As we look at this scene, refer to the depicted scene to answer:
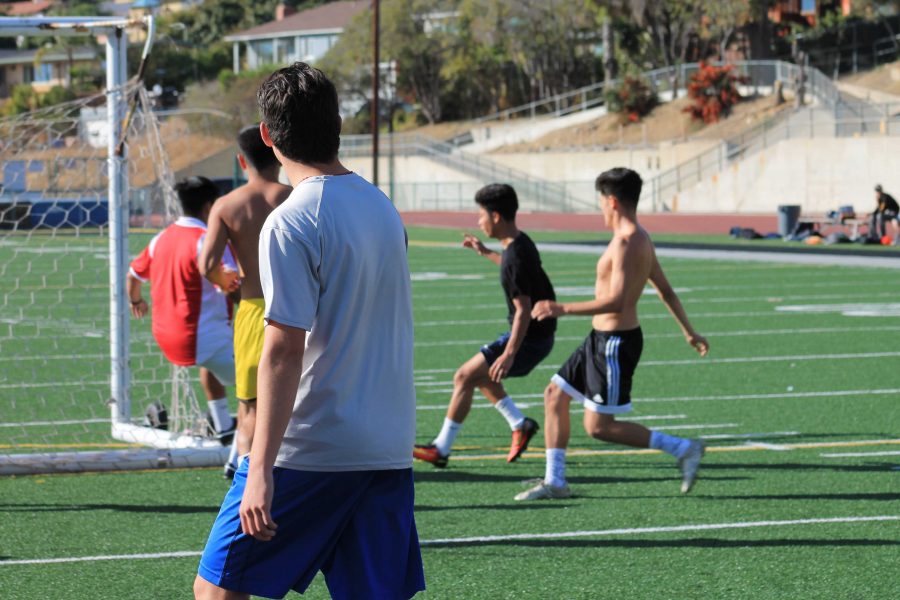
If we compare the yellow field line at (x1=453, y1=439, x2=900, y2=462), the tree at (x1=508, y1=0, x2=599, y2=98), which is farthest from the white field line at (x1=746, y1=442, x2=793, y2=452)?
the tree at (x1=508, y1=0, x2=599, y2=98)

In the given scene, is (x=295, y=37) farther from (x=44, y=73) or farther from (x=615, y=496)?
(x=615, y=496)

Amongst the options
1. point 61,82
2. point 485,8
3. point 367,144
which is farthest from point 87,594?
point 61,82

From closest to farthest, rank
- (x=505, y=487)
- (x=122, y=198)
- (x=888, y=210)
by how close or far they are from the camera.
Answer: (x=505, y=487)
(x=122, y=198)
(x=888, y=210)

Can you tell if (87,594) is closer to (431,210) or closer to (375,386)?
(375,386)

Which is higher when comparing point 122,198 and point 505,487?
point 122,198

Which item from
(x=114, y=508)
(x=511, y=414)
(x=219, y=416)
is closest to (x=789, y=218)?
(x=511, y=414)

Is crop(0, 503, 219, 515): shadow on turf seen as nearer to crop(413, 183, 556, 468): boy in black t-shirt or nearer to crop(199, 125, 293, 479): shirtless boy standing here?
crop(199, 125, 293, 479): shirtless boy standing

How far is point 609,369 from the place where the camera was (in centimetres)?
748

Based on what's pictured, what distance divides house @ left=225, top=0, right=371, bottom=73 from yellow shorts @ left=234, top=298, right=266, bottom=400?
Answer: 9271 centimetres

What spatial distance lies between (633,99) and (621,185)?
188ft

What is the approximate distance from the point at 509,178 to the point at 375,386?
59802 mm

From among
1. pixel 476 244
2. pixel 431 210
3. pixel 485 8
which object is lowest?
pixel 431 210

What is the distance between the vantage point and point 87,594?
225 inches

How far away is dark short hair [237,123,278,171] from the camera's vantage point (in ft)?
21.9
